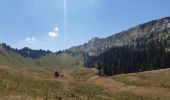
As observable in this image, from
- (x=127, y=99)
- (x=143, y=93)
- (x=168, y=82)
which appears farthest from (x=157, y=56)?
(x=127, y=99)

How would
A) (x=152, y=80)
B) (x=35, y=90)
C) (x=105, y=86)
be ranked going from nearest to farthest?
(x=35, y=90) < (x=105, y=86) < (x=152, y=80)

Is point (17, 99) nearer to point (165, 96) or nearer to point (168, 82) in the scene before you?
point (165, 96)

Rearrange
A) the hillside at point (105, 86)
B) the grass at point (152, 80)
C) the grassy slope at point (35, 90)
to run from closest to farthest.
→ 1. the grassy slope at point (35, 90)
2. the hillside at point (105, 86)
3. the grass at point (152, 80)

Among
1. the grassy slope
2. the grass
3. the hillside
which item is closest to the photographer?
the grassy slope

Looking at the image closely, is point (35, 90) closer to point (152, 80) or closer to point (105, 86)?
point (105, 86)

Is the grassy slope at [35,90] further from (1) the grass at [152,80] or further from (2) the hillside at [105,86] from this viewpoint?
(1) the grass at [152,80]

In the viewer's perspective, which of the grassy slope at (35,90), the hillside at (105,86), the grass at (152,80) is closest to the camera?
the grassy slope at (35,90)

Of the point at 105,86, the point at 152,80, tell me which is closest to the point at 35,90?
the point at 105,86

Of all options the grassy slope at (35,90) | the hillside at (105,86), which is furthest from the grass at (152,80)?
the grassy slope at (35,90)

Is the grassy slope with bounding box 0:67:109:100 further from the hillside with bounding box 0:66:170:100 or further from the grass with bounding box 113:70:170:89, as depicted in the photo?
the grass with bounding box 113:70:170:89

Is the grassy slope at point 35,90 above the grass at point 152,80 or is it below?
below

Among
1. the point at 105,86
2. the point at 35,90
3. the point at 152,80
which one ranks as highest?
the point at 152,80

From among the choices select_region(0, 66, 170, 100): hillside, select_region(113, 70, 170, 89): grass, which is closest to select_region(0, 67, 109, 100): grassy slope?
select_region(0, 66, 170, 100): hillside

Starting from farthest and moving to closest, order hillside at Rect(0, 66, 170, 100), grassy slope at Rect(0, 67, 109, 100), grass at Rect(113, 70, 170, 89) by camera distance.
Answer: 1. grass at Rect(113, 70, 170, 89)
2. hillside at Rect(0, 66, 170, 100)
3. grassy slope at Rect(0, 67, 109, 100)
